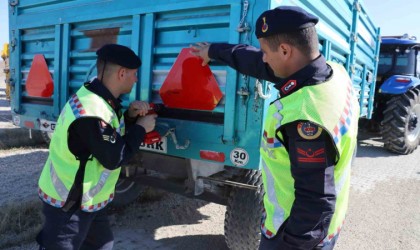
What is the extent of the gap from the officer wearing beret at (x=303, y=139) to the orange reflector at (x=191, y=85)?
79 centimetres

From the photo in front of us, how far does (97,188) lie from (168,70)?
0.96 meters

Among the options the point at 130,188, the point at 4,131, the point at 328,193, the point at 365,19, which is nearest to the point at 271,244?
A: the point at 328,193

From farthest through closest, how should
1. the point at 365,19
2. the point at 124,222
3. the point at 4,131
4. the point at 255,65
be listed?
the point at 4,131 < the point at 365,19 < the point at 124,222 < the point at 255,65

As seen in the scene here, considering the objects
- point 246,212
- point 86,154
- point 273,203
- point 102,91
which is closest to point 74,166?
point 86,154

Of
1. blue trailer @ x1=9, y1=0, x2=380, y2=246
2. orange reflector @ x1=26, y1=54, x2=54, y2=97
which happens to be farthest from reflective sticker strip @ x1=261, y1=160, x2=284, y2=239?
orange reflector @ x1=26, y1=54, x2=54, y2=97

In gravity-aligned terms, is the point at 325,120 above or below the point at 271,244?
above

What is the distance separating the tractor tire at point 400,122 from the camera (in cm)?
647

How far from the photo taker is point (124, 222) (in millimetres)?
3457

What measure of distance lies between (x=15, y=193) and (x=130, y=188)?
54.1 inches

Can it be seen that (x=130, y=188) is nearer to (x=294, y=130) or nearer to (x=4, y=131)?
(x=294, y=130)

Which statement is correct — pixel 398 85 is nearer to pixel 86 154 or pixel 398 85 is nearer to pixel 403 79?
pixel 403 79

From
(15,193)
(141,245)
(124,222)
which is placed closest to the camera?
(141,245)

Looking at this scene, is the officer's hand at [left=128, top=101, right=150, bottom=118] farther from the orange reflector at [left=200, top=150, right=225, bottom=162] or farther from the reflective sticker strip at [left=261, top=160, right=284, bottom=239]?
the reflective sticker strip at [left=261, top=160, right=284, bottom=239]

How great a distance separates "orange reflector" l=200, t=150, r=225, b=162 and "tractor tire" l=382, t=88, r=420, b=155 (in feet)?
17.4
